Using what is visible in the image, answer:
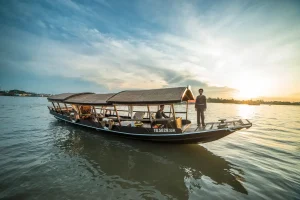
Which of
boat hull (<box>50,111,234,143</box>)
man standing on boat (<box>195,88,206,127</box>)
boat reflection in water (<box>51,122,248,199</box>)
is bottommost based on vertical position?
boat reflection in water (<box>51,122,248,199</box>)

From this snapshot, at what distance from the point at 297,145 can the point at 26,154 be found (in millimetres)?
18979

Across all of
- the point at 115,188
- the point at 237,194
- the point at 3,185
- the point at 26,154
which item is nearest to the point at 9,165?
the point at 26,154

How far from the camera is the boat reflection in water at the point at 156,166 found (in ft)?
17.5

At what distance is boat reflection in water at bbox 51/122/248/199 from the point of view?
5.35 metres

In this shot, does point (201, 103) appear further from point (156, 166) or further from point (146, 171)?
point (146, 171)

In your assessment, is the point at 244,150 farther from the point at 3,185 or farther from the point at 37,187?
the point at 3,185

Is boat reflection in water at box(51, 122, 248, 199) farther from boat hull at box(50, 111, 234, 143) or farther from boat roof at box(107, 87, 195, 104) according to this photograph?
boat roof at box(107, 87, 195, 104)

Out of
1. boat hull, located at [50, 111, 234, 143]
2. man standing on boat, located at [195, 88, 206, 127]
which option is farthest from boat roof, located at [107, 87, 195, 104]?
boat hull, located at [50, 111, 234, 143]

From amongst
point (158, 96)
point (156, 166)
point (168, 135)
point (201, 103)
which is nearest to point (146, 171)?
point (156, 166)

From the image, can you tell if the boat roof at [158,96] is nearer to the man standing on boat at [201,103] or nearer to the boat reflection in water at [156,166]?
the man standing on boat at [201,103]

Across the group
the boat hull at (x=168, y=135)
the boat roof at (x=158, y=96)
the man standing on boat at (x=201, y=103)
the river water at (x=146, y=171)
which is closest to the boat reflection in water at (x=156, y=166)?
the river water at (x=146, y=171)

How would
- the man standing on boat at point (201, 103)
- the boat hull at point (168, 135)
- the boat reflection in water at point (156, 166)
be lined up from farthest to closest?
1. the man standing on boat at point (201, 103)
2. the boat hull at point (168, 135)
3. the boat reflection in water at point (156, 166)

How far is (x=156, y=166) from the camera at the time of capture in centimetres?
683

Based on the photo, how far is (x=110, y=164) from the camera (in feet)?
23.0
